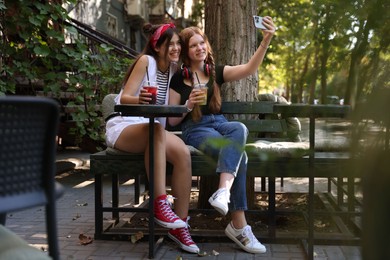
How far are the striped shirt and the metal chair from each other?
2.55 meters

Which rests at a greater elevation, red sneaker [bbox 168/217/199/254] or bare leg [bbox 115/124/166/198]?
bare leg [bbox 115/124/166/198]

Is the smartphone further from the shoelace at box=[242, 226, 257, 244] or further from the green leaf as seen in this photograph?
the green leaf

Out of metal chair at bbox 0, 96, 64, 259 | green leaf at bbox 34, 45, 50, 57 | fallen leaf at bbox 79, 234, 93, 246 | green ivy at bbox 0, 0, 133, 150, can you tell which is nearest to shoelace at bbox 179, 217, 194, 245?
fallen leaf at bbox 79, 234, 93, 246

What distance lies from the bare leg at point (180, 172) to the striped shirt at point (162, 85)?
0.42m

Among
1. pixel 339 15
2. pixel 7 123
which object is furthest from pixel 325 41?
pixel 7 123

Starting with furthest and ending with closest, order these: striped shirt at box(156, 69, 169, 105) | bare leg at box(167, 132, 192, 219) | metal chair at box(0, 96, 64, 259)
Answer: striped shirt at box(156, 69, 169, 105)
bare leg at box(167, 132, 192, 219)
metal chair at box(0, 96, 64, 259)

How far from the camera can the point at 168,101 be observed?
4.21 meters

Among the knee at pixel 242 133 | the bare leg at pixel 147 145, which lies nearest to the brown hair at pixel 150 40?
the bare leg at pixel 147 145

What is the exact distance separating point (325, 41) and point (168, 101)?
344cm

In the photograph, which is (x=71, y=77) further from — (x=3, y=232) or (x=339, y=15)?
(x=339, y=15)

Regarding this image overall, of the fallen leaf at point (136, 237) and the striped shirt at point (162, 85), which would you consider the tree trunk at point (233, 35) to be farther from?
the fallen leaf at point (136, 237)

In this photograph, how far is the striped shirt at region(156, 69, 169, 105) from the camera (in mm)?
4141

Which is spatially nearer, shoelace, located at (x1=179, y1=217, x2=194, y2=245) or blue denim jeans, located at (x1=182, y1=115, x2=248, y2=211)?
blue denim jeans, located at (x1=182, y1=115, x2=248, y2=211)

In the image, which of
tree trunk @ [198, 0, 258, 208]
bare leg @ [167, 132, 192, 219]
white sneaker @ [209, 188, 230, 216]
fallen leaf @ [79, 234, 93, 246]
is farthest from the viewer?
tree trunk @ [198, 0, 258, 208]
